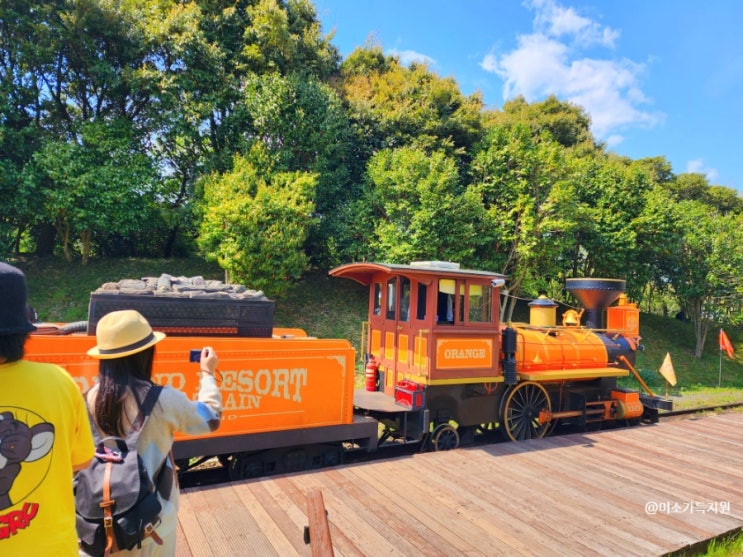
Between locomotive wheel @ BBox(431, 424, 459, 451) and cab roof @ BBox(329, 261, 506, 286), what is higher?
cab roof @ BBox(329, 261, 506, 286)

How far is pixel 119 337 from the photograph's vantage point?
2129 mm

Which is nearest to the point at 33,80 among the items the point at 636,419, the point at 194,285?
the point at 194,285

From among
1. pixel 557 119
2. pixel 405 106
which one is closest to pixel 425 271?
pixel 405 106

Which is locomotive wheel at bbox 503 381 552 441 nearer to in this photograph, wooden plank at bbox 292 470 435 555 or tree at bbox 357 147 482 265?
wooden plank at bbox 292 470 435 555

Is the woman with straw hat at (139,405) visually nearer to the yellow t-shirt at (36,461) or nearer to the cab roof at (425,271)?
the yellow t-shirt at (36,461)

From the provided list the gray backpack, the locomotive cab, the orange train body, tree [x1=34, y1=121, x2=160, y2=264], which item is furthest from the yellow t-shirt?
tree [x1=34, y1=121, x2=160, y2=264]

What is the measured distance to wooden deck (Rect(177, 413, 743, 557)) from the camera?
3.85 m

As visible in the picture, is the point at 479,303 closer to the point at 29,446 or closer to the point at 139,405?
the point at 139,405

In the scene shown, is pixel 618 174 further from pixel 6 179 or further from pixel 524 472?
pixel 6 179

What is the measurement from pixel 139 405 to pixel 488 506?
3834mm

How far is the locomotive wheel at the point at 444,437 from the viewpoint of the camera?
6816mm

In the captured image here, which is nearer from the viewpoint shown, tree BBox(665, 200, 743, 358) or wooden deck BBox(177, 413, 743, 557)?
wooden deck BBox(177, 413, 743, 557)

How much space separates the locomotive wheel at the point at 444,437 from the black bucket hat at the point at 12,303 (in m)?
6.04

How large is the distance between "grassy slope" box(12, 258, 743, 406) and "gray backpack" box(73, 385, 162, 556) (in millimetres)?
12586
